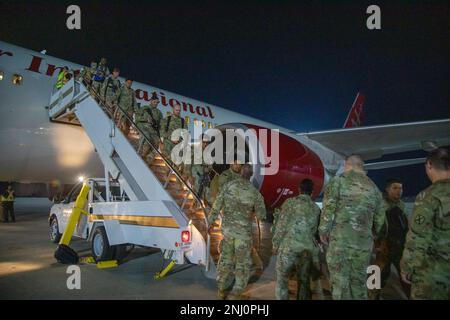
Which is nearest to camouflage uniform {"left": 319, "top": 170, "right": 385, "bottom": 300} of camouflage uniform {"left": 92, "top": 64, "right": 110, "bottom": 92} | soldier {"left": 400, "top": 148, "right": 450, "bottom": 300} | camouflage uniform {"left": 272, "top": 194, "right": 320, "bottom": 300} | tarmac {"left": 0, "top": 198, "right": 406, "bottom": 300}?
camouflage uniform {"left": 272, "top": 194, "right": 320, "bottom": 300}

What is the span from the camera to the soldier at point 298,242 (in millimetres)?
3875

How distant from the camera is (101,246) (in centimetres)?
608

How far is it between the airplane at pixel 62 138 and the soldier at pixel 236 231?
10.7 ft

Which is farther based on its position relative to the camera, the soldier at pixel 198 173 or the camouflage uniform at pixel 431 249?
the soldier at pixel 198 173

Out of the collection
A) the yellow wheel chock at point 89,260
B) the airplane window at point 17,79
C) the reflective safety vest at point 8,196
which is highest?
the airplane window at point 17,79

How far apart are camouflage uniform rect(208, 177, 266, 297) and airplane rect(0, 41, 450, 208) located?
3.27 metres

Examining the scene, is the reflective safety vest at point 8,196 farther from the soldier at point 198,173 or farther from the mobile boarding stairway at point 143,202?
the soldier at point 198,173

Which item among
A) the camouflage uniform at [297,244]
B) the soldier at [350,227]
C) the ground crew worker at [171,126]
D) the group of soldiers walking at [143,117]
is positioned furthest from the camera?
the ground crew worker at [171,126]

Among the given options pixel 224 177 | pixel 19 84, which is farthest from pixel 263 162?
pixel 19 84

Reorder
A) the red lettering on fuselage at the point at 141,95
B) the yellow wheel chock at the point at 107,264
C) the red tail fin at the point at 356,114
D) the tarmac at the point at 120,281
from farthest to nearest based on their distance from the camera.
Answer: the red tail fin at the point at 356,114
the red lettering on fuselage at the point at 141,95
the yellow wheel chock at the point at 107,264
the tarmac at the point at 120,281

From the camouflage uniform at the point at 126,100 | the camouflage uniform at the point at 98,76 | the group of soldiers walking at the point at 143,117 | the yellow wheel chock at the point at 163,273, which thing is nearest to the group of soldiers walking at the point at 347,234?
the yellow wheel chock at the point at 163,273

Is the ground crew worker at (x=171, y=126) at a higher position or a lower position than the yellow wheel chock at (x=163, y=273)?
higher

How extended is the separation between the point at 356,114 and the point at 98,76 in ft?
51.9

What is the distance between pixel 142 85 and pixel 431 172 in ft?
30.9
